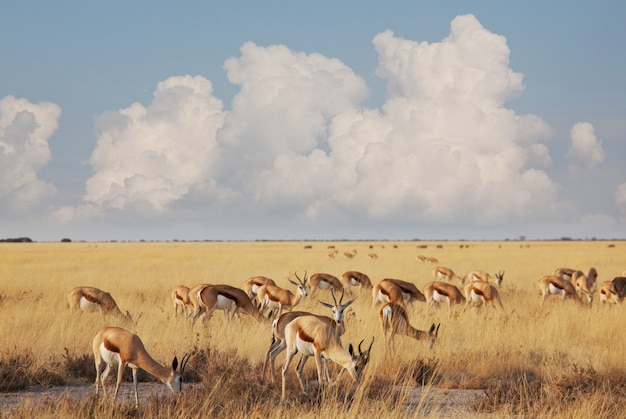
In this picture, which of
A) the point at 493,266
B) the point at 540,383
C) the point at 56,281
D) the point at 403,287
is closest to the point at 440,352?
the point at 540,383

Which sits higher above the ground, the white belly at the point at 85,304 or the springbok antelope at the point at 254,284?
the springbok antelope at the point at 254,284

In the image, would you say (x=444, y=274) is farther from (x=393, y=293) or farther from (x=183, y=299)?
(x=183, y=299)

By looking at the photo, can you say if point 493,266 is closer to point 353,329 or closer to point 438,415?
point 353,329

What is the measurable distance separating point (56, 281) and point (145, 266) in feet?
31.6

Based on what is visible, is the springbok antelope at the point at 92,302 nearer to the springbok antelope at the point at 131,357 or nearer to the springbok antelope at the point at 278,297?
the springbok antelope at the point at 278,297

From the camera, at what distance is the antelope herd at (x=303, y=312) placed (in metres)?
8.62

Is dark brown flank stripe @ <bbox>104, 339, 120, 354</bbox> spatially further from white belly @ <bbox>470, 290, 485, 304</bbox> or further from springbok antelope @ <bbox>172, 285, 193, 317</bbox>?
white belly @ <bbox>470, 290, 485, 304</bbox>

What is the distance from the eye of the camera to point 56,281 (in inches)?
1056

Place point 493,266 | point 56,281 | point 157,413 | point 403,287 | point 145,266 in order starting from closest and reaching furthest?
point 157,413 → point 403,287 → point 56,281 → point 145,266 → point 493,266

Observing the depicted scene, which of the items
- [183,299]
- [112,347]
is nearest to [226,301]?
[183,299]

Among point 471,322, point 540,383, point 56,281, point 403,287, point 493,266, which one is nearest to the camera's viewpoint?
point 540,383

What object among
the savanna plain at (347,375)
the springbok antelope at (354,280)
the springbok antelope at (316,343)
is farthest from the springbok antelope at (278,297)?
the springbok antelope at (316,343)

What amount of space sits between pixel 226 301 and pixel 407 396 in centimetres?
685

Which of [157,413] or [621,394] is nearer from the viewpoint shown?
[157,413]
